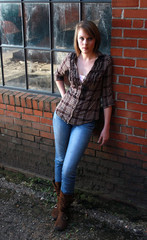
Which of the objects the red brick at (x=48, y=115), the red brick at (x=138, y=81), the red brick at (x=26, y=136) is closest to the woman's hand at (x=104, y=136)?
the red brick at (x=138, y=81)

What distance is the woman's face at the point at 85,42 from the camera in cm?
265

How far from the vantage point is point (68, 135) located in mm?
2951

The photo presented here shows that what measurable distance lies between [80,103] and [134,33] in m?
0.78

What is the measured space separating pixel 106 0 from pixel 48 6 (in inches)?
26.6

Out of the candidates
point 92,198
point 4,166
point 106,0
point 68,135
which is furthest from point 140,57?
point 4,166

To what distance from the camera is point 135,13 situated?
2592 mm

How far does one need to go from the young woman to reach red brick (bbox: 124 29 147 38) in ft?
0.82

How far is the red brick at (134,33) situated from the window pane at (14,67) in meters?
1.37

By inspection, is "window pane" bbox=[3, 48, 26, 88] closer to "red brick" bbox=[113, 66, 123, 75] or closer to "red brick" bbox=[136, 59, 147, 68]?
"red brick" bbox=[113, 66, 123, 75]

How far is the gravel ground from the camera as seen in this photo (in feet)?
9.52

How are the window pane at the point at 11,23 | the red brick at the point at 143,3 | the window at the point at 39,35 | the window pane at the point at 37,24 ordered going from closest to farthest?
the red brick at the point at 143,3 < the window at the point at 39,35 < the window pane at the point at 37,24 < the window pane at the point at 11,23

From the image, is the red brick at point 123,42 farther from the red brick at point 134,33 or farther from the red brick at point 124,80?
the red brick at point 124,80

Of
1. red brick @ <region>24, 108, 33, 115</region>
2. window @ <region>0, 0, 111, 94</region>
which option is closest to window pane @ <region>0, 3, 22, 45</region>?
window @ <region>0, 0, 111, 94</region>

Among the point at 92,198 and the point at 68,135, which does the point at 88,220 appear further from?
the point at 68,135
